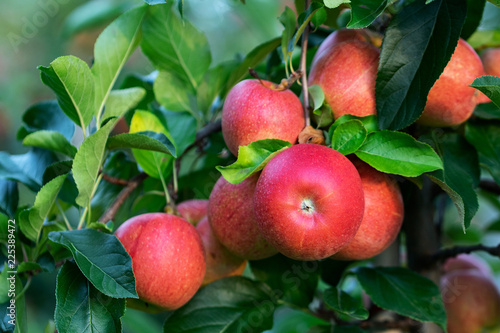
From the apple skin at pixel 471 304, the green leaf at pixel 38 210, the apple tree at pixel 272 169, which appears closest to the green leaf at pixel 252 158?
the apple tree at pixel 272 169

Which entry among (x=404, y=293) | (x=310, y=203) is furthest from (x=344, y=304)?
(x=310, y=203)

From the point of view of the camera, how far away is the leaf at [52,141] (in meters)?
0.61

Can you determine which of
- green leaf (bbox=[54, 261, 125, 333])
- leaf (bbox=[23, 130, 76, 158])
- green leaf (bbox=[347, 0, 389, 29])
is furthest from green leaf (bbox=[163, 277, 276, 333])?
green leaf (bbox=[347, 0, 389, 29])

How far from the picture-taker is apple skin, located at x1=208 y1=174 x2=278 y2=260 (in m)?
0.55

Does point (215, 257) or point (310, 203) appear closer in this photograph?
point (310, 203)

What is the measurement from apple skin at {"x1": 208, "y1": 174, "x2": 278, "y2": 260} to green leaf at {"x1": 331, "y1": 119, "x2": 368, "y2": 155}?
10 cm

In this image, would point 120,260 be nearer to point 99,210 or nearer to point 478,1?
point 99,210

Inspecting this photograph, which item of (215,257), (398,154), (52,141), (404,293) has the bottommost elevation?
(404,293)

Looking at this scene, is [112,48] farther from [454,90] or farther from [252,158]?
[454,90]

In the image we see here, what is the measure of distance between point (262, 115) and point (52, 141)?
292 mm

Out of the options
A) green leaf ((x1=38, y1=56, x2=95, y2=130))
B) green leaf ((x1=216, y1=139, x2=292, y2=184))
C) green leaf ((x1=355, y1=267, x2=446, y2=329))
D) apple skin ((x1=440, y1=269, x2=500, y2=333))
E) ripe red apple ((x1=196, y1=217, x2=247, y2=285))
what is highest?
green leaf ((x1=38, y1=56, x2=95, y2=130))

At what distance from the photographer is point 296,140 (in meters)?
0.53

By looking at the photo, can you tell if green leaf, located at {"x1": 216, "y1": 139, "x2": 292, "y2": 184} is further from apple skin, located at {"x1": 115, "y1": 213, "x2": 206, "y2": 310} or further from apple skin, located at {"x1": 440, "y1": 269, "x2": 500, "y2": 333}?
apple skin, located at {"x1": 440, "y1": 269, "x2": 500, "y2": 333}

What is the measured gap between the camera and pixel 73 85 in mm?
573
